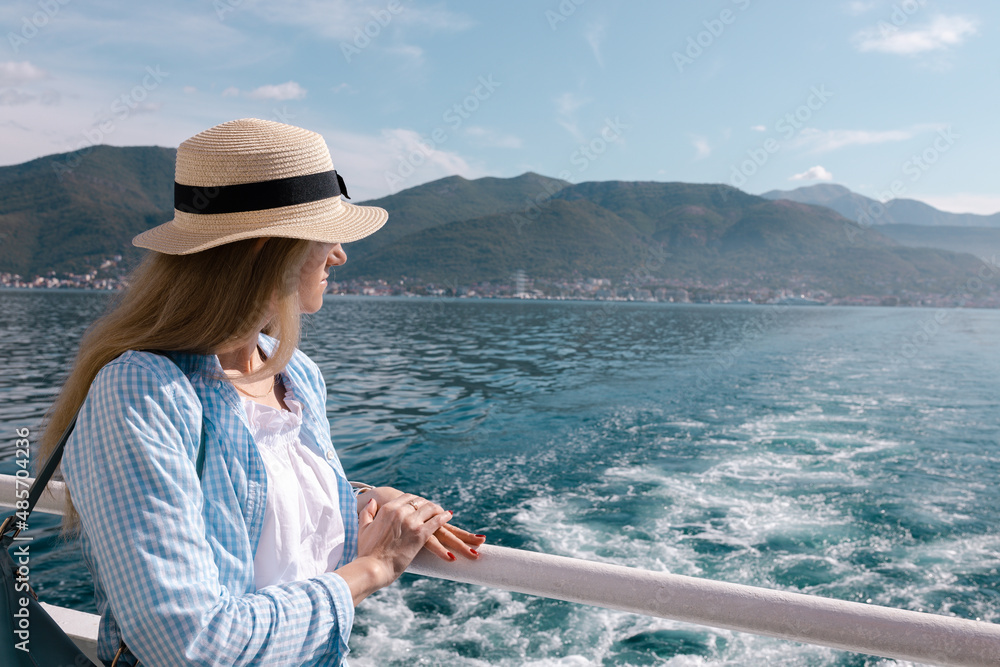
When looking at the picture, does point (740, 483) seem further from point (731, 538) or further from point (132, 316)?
point (132, 316)

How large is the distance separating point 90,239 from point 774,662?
97.0m

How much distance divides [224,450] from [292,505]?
157 mm

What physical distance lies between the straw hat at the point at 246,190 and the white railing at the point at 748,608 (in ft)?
1.97

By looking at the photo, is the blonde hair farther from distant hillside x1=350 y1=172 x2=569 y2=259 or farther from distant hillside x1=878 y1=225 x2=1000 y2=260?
distant hillside x1=878 y1=225 x2=1000 y2=260

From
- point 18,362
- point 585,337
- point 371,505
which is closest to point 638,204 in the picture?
point 585,337

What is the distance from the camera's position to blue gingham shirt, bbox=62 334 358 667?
0.65 metres

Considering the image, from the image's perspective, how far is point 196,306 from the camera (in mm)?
805

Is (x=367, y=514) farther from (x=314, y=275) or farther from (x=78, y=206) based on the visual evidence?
(x=78, y=206)

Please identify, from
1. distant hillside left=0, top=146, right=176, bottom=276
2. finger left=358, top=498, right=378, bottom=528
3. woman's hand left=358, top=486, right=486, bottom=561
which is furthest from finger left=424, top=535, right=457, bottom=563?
distant hillside left=0, top=146, right=176, bottom=276

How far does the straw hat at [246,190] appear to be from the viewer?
0.83 metres

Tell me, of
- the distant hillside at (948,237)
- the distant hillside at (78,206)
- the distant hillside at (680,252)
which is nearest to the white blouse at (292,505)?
the distant hillside at (78,206)

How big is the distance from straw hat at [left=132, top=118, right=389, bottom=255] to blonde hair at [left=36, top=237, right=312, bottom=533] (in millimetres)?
28

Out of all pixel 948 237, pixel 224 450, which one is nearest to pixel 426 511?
pixel 224 450

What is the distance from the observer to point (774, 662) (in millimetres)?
3207
